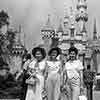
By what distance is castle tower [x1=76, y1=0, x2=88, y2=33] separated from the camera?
5903cm

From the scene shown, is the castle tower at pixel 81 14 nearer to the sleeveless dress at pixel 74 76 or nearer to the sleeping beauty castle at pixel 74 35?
the sleeping beauty castle at pixel 74 35

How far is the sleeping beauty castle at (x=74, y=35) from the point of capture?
2109 inches

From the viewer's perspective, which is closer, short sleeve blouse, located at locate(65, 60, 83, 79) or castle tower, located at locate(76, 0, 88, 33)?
short sleeve blouse, located at locate(65, 60, 83, 79)

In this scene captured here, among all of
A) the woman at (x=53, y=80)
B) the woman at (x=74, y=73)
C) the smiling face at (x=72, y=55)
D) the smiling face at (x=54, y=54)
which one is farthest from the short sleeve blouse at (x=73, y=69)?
the smiling face at (x=54, y=54)

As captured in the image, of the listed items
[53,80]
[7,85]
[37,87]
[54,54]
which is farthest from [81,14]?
[37,87]

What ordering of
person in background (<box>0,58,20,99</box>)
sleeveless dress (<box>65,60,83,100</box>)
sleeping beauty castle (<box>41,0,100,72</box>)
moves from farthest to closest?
1. sleeping beauty castle (<box>41,0,100,72</box>)
2. person in background (<box>0,58,20,99</box>)
3. sleeveless dress (<box>65,60,83,100</box>)

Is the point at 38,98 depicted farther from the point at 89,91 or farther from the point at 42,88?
the point at 89,91

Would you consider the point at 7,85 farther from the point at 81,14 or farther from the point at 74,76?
the point at 81,14

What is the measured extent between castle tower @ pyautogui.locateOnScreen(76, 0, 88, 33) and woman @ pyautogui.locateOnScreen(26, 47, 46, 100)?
171ft

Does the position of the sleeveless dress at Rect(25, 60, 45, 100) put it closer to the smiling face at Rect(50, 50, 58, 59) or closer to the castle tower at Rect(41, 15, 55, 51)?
the smiling face at Rect(50, 50, 58, 59)

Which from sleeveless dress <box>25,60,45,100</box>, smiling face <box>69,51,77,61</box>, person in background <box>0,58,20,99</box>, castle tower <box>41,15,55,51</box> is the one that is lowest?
person in background <box>0,58,20,99</box>

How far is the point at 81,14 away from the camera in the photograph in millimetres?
59156

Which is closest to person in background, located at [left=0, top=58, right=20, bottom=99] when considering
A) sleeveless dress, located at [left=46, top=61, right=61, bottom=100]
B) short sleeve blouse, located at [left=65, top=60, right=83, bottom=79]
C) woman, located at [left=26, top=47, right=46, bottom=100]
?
woman, located at [left=26, top=47, right=46, bottom=100]

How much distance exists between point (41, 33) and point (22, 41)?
17.4 feet
